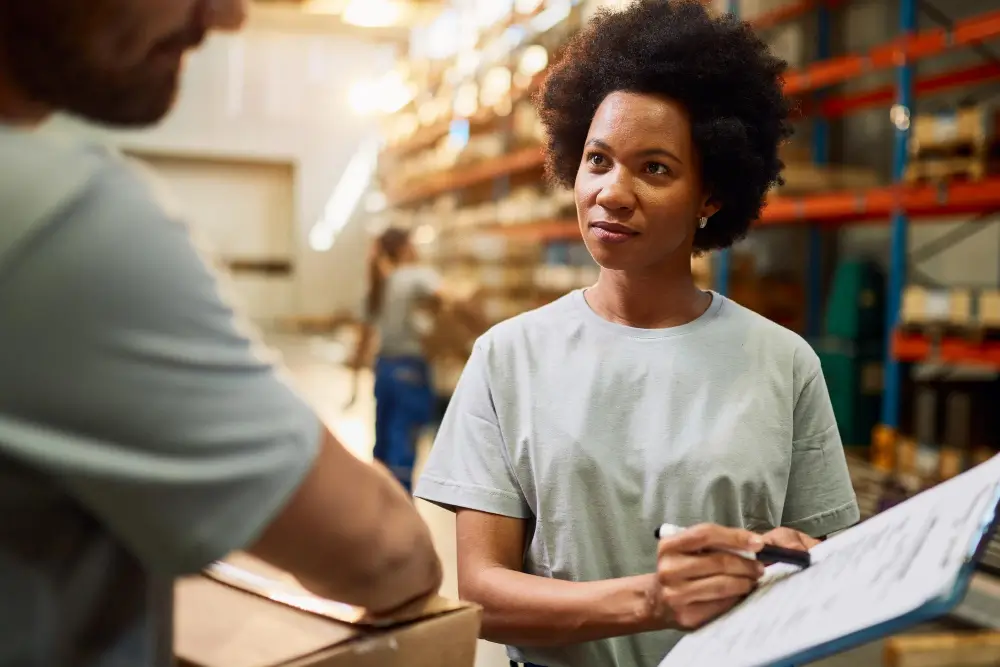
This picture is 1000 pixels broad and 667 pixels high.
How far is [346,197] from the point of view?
1909cm

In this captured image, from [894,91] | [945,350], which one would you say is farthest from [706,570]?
[894,91]

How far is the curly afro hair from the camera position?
1408 mm

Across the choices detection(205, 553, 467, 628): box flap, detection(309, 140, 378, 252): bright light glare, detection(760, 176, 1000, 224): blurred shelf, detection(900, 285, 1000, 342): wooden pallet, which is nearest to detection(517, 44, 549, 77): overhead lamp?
detection(760, 176, 1000, 224): blurred shelf

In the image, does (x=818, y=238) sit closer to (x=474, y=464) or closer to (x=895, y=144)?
(x=895, y=144)

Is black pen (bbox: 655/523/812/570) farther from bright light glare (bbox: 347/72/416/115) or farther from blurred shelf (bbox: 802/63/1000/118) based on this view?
bright light glare (bbox: 347/72/416/115)

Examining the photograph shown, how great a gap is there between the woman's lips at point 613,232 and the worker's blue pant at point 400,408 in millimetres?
4259

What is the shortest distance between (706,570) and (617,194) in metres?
0.55

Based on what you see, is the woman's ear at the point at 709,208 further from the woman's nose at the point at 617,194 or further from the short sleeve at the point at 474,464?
the short sleeve at the point at 474,464

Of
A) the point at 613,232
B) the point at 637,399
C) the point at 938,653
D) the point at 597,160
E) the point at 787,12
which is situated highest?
the point at 787,12

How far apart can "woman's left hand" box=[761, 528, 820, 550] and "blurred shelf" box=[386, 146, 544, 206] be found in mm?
6005

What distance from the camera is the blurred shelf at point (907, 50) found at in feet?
14.1

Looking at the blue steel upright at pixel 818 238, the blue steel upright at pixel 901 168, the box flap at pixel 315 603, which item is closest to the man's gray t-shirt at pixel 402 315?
the blue steel upright at pixel 901 168

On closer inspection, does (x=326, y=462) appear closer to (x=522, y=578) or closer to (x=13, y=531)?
(x=13, y=531)

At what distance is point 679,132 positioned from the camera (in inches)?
55.1
